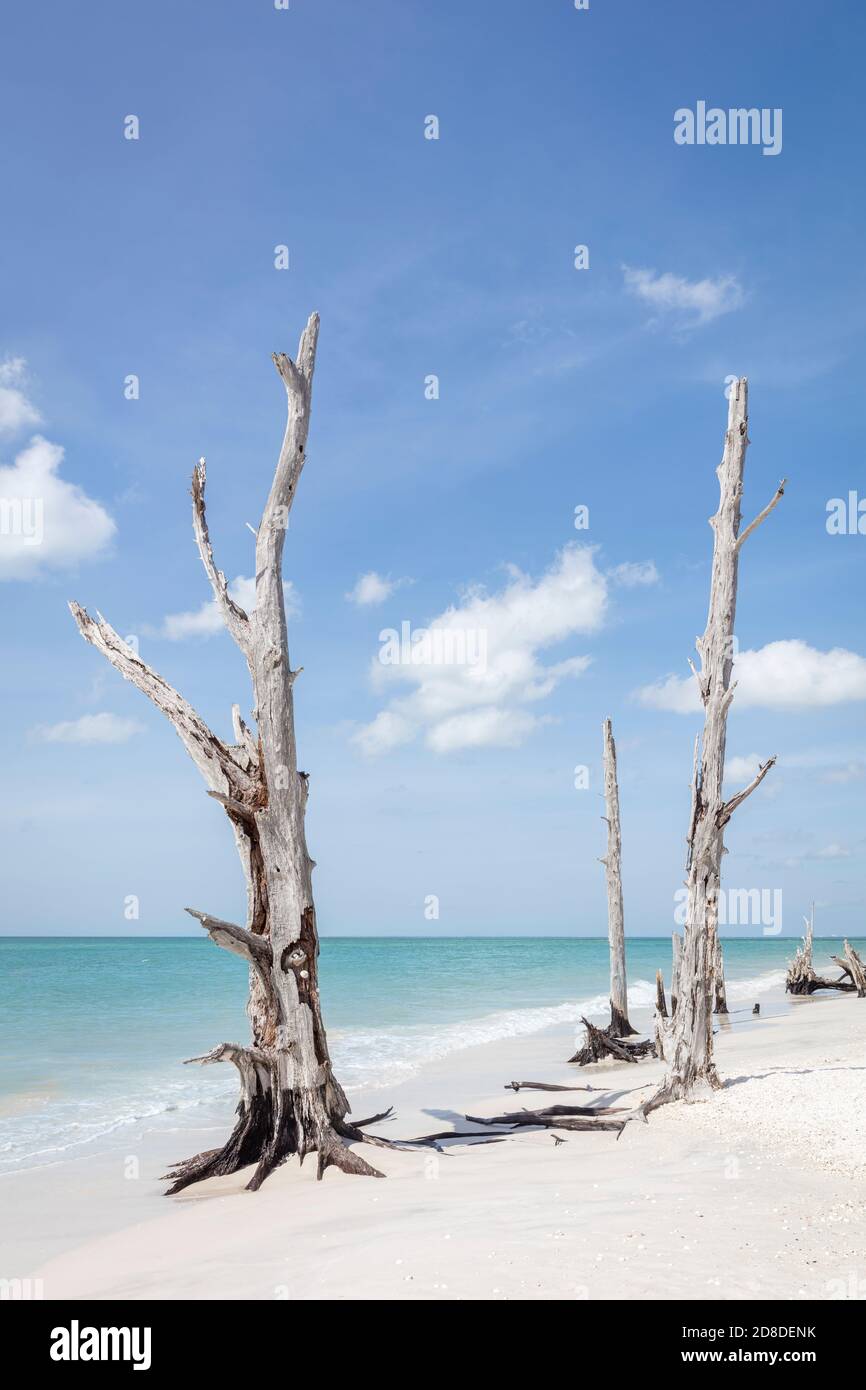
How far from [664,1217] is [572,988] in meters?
30.7

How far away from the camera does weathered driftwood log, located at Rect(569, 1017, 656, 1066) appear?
14.4 m

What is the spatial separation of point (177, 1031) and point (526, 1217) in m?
16.9

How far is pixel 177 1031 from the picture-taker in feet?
66.7

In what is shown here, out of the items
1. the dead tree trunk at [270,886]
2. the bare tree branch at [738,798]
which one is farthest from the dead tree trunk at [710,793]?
the dead tree trunk at [270,886]

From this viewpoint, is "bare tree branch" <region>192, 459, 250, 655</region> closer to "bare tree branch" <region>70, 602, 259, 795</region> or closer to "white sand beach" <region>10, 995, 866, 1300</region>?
"bare tree branch" <region>70, 602, 259, 795</region>

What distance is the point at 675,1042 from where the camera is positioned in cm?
896

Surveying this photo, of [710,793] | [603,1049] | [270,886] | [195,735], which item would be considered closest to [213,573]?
[195,735]

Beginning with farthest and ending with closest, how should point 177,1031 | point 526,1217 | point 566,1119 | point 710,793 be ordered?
point 177,1031 → point 710,793 → point 566,1119 → point 526,1217

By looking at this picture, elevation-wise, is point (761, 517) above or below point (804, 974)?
above

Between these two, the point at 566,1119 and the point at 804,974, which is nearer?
the point at 566,1119

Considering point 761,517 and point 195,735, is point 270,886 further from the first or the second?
point 761,517

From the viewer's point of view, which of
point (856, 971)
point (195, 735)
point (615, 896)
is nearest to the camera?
point (195, 735)
